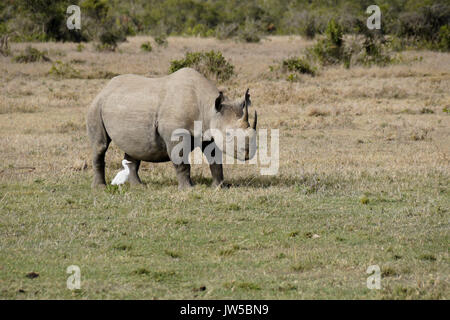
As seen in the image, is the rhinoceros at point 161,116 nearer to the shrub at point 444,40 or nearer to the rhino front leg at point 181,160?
the rhino front leg at point 181,160

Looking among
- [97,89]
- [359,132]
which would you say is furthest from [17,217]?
[97,89]

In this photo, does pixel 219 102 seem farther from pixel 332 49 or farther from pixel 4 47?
pixel 4 47

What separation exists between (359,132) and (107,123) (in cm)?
739

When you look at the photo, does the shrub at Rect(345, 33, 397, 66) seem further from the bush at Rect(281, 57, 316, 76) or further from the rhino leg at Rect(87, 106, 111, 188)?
the rhino leg at Rect(87, 106, 111, 188)

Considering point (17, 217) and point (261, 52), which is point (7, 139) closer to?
point (17, 217)

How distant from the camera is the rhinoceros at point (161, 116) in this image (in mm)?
9828

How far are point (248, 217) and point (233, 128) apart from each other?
1420mm

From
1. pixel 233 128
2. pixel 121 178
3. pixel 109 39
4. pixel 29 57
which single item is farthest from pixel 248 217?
pixel 109 39

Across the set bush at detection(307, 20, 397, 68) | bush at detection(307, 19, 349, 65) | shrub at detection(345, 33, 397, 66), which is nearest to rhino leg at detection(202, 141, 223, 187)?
A: bush at detection(307, 20, 397, 68)

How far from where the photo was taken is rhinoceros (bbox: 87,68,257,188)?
9.83 metres

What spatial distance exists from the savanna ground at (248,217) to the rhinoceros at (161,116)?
53 centimetres

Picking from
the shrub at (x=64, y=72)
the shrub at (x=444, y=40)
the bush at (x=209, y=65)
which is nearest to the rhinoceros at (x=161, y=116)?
the bush at (x=209, y=65)

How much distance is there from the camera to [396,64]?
93.6 ft

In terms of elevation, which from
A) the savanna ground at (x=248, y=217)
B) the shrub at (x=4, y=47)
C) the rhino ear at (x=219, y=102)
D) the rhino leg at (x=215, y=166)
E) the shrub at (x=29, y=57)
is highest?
the rhino ear at (x=219, y=102)
